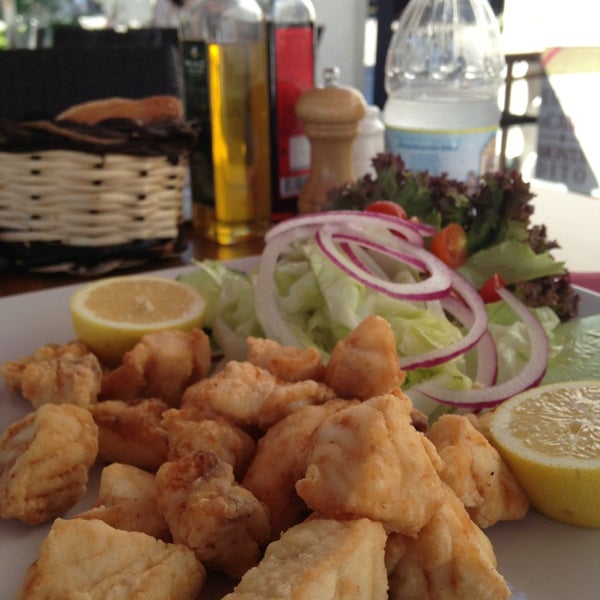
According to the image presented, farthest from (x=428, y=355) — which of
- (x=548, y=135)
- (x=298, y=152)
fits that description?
(x=548, y=135)

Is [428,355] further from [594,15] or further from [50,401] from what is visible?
[594,15]

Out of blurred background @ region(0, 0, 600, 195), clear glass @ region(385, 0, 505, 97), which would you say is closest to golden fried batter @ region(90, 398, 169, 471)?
clear glass @ region(385, 0, 505, 97)

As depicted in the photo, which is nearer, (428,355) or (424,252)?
(428,355)

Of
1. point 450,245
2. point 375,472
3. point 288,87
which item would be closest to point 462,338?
point 450,245

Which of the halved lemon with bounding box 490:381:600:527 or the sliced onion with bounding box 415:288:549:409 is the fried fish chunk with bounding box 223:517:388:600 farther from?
the sliced onion with bounding box 415:288:549:409

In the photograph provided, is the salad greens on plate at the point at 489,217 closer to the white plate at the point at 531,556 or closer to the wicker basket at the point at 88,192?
the wicker basket at the point at 88,192

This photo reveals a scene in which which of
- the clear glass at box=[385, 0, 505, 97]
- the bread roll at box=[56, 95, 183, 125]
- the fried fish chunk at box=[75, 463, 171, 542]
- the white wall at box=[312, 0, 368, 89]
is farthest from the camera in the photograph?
the white wall at box=[312, 0, 368, 89]
